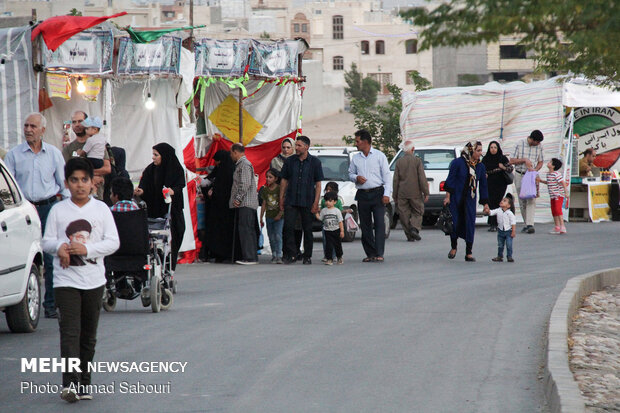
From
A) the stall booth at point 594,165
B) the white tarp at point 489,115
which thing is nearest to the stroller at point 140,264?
the white tarp at point 489,115

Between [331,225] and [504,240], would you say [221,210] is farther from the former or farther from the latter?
[504,240]

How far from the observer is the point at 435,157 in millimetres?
26875

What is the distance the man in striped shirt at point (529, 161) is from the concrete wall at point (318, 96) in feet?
193

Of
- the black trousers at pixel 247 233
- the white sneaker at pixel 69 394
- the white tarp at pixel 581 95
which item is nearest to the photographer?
the white sneaker at pixel 69 394

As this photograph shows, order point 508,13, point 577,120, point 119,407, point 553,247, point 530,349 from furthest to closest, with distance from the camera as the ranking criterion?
1. point 577,120
2. point 553,247
3. point 530,349
4. point 119,407
5. point 508,13

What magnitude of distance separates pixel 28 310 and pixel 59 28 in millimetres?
6308

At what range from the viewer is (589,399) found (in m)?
7.51

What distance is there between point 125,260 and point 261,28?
98.9 metres

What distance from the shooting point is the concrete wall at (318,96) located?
86812mm

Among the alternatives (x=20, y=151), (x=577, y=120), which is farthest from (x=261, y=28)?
(x=20, y=151)

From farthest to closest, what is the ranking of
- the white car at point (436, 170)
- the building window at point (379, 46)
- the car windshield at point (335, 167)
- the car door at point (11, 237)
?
1. the building window at point (379, 46)
2. the white car at point (436, 170)
3. the car windshield at point (335, 167)
4. the car door at point (11, 237)

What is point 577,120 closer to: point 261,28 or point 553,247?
point 553,247

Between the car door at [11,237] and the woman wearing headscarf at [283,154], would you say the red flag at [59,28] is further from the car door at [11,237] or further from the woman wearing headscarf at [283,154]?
the car door at [11,237]

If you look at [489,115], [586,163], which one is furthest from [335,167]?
Result: [586,163]
